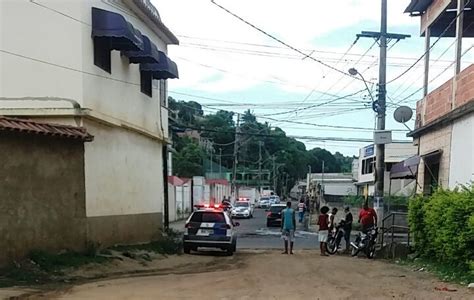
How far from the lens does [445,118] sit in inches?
742

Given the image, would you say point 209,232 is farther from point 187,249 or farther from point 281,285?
point 281,285

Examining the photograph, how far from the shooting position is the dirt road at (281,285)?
11336 millimetres

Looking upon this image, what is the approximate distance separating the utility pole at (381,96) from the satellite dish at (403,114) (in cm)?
166

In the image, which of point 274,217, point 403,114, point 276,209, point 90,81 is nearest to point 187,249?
point 90,81

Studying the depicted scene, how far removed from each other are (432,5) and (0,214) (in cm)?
1573

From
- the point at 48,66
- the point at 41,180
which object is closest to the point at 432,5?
the point at 48,66

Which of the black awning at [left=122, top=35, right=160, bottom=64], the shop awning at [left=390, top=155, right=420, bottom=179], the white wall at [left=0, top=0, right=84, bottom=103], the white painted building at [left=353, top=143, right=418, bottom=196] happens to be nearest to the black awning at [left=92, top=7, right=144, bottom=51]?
the white wall at [left=0, top=0, right=84, bottom=103]

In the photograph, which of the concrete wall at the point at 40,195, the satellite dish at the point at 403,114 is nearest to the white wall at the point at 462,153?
the satellite dish at the point at 403,114

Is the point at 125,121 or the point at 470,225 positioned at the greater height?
the point at 125,121

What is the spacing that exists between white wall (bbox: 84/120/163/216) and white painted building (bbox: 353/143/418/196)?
27595mm

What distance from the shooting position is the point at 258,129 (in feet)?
276

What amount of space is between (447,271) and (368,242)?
6.89 metres

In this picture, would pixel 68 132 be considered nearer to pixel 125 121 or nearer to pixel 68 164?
pixel 68 164

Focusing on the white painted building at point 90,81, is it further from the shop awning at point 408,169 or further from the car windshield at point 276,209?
the car windshield at point 276,209
